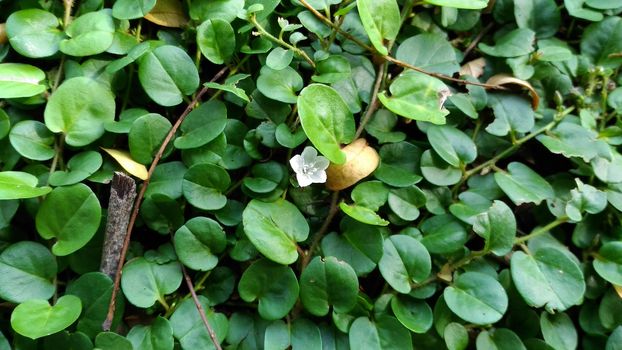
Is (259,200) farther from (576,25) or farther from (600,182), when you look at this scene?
(576,25)

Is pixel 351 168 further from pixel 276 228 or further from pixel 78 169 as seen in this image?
pixel 78 169

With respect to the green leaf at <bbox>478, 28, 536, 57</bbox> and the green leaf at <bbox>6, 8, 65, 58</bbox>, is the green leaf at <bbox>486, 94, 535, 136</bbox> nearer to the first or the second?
the green leaf at <bbox>478, 28, 536, 57</bbox>

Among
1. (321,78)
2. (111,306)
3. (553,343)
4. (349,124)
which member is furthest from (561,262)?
(111,306)

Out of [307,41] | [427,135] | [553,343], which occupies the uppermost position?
[307,41]

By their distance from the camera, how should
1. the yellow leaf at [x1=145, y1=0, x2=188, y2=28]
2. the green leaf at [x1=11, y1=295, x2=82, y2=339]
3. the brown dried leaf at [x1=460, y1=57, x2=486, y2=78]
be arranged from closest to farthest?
the green leaf at [x1=11, y1=295, x2=82, y2=339] < the yellow leaf at [x1=145, y1=0, x2=188, y2=28] < the brown dried leaf at [x1=460, y1=57, x2=486, y2=78]

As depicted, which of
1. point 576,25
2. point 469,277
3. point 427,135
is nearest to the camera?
point 469,277

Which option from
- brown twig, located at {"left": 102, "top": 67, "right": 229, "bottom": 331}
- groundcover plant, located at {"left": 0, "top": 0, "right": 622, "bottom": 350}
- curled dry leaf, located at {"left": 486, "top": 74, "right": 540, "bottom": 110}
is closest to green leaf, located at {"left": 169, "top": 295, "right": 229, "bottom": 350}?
groundcover plant, located at {"left": 0, "top": 0, "right": 622, "bottom": 350}

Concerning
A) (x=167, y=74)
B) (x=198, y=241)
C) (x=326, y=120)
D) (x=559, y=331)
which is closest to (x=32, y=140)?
(x=167, y=74)
